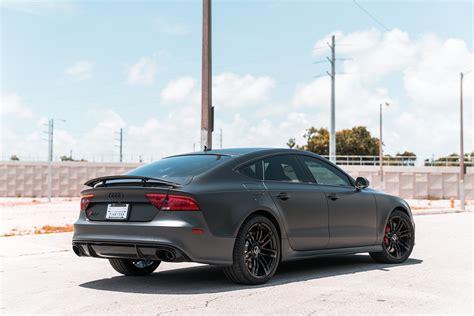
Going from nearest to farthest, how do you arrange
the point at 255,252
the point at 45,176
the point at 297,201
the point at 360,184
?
the point at 255,252
the point at 297,201
the point at 360,184
the point at 45,176

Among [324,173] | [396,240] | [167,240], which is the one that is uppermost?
[324,173]

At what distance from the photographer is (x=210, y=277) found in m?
8.10

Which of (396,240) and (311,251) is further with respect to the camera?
(396,240)

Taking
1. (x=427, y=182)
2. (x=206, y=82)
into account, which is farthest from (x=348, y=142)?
(x=206, y=82)

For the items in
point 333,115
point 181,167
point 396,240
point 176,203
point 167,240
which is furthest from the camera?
point 333,115

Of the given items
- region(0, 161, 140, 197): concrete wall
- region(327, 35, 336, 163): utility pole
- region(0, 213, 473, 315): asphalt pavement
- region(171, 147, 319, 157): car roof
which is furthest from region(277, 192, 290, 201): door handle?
region(0, 161, 140, 197): concrete wall

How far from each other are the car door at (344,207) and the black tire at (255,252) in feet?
3.73

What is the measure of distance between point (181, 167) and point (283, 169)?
1275 mm

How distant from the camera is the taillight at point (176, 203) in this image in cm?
687

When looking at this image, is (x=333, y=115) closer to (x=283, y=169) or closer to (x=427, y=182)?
(x=427, y=182)

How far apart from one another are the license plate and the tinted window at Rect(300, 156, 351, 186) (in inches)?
96.1

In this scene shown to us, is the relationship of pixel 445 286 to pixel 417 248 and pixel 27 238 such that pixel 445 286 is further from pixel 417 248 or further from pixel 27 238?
pixel 27 238

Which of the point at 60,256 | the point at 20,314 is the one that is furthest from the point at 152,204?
the point at 60,256

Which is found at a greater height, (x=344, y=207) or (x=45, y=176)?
(x=344, y=207)
